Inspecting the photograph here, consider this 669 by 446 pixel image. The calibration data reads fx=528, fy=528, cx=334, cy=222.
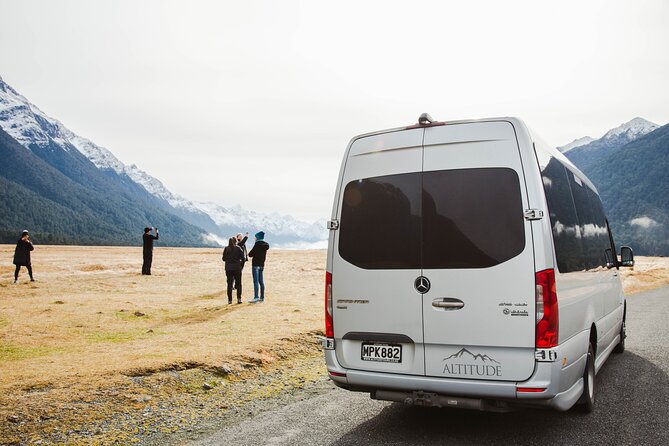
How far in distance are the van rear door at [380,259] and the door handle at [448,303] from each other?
0.17 meters

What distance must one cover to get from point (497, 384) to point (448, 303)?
817 millimetres

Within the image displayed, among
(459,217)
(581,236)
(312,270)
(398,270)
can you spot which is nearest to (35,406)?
(398,270)

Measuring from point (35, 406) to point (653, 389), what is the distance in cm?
771

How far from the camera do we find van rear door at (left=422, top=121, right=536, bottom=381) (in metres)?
4.65

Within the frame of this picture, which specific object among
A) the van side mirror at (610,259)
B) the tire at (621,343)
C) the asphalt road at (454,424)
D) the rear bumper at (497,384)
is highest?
the van side mirror at (610,259)

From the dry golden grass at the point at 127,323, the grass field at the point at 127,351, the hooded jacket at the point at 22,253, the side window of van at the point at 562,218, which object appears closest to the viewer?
the side window of van at the point at 562,218

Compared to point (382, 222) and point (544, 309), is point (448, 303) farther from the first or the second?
point (382, 222)

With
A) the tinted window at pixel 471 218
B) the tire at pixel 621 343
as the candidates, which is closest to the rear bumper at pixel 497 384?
Answer: the tinted window at pixel 471 218

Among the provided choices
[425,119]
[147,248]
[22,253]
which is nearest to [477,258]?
[425,119]

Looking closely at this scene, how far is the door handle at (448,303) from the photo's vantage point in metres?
4.86

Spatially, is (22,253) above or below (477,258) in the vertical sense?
below

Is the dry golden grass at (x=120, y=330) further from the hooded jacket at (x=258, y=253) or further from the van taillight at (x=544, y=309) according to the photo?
the van taillight at (x=544, y=309)

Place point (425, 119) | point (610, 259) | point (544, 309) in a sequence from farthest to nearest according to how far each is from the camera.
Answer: point (610, 259)
point (425, 119)
point (544, 309)

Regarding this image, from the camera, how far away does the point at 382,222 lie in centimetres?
540
